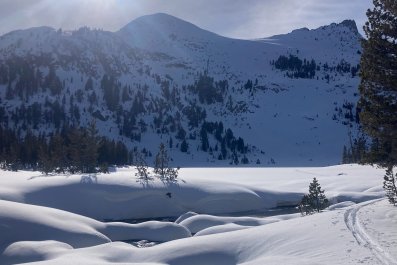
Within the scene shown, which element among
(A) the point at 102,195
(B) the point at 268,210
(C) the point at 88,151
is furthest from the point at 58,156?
(B) the point at 268,210

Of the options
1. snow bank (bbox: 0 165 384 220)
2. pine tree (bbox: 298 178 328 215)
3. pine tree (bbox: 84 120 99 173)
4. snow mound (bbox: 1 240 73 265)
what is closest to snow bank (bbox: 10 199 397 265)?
snow mound (bbox: 1 240 73 265)

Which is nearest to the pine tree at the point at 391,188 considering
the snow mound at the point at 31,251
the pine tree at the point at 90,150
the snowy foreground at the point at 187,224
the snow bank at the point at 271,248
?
the snow bank at the point at 271,248

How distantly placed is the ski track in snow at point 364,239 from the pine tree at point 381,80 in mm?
3628

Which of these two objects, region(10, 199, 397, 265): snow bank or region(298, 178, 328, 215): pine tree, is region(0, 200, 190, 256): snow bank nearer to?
region(10, 199, 397, 265): snow bank

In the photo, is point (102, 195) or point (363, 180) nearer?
point (102, 195)

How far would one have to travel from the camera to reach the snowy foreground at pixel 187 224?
25.0 meters

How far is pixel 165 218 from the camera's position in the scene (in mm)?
67188

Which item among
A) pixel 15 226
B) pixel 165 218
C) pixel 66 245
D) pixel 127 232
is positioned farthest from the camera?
pixel 165 218

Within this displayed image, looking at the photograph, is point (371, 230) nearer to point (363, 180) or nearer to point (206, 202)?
point (206, 202)

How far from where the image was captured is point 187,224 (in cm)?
5319

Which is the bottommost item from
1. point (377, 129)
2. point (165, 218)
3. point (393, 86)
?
point (165, 218)

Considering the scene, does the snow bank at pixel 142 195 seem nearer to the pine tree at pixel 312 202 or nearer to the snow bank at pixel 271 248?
the pine tree at pixel 312 202

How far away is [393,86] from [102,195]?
4818 centimetres

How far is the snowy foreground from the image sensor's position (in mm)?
24984
